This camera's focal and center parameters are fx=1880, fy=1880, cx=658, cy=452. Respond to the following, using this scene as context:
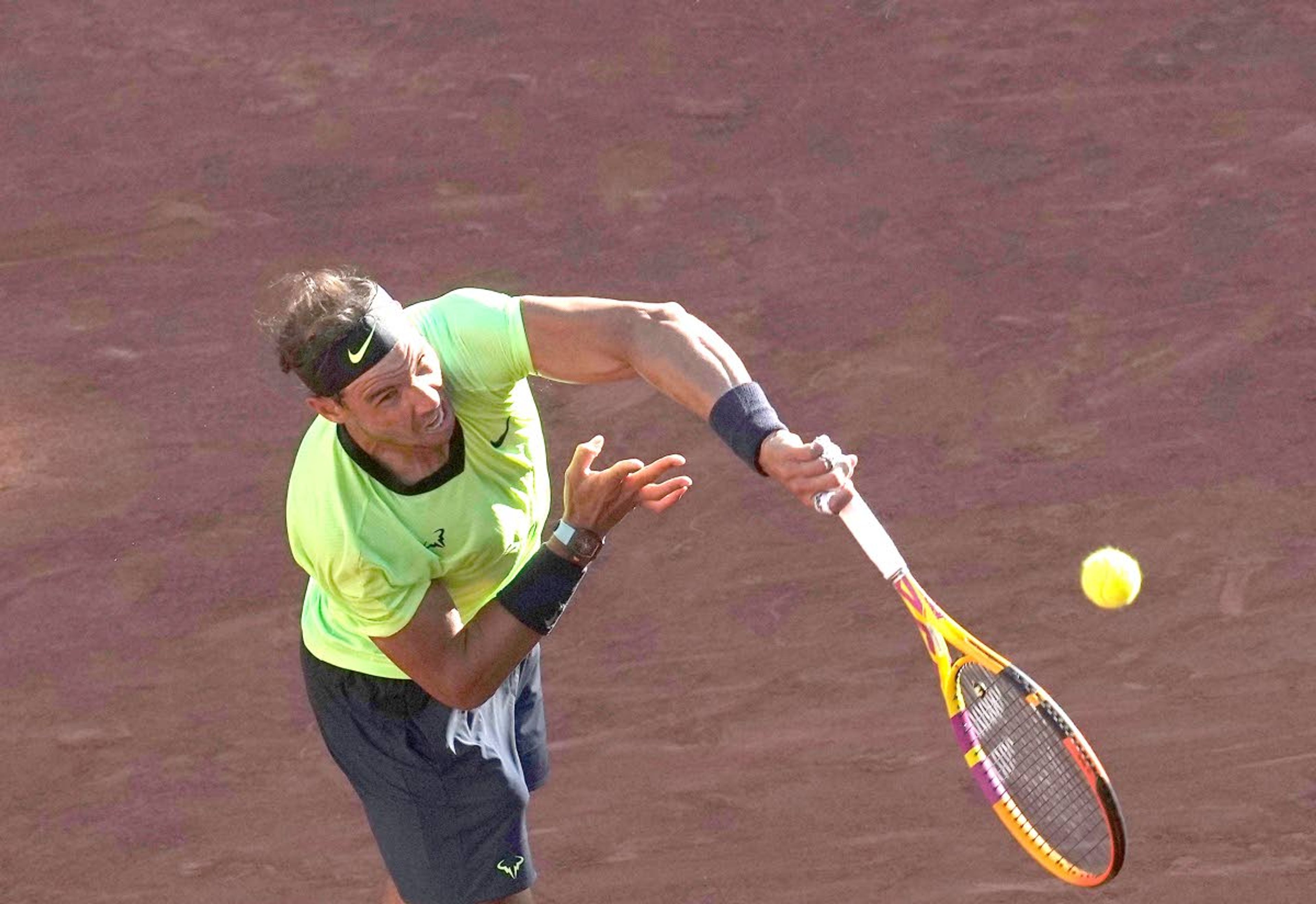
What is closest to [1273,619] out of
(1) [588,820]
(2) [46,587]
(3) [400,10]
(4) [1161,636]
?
(4) [1161,636]

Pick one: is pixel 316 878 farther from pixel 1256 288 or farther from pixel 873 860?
pixel 1256 288

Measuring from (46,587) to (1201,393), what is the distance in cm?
364

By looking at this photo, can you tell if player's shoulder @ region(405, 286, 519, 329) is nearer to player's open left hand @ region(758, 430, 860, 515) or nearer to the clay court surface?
player's open left hand @ region(758, 430, 860, 515)

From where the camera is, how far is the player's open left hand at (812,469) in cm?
326

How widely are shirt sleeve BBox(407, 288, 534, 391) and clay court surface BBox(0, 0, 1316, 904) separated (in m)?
1.82

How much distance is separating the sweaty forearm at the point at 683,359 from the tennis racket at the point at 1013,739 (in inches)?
13.0

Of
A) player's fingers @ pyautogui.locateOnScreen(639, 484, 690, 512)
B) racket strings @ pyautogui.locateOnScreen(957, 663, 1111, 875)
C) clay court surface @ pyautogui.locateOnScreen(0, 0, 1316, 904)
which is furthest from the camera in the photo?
clay court surface @ pyautogui.locateOnScreen(0, 0, 1316, 904)

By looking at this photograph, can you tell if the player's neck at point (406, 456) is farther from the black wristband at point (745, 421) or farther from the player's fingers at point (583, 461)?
the black wristband at point (745, 421)

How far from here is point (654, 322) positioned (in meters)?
3.54

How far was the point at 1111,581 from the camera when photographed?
454cm

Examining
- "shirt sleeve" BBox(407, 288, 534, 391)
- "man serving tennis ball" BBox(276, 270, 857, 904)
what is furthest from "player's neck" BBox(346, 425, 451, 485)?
"shirt sleeve" BBox(407, 288, 534, 391)

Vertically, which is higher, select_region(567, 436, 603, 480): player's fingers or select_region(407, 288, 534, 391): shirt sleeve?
select_region(407, 288, 534, 391): shirt sleeve

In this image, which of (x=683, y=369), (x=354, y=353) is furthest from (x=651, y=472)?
(x=354, y=353)

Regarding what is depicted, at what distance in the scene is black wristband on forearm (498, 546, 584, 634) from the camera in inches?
140
